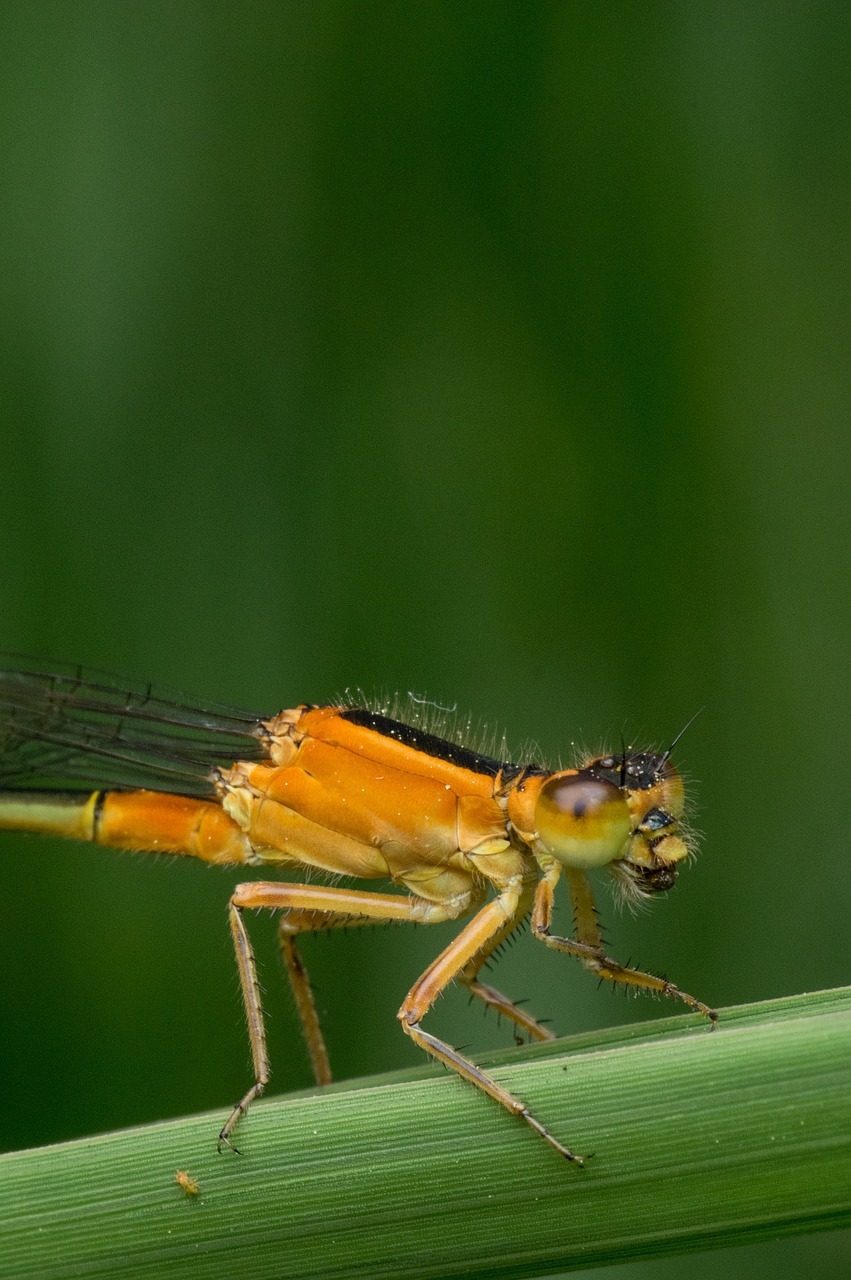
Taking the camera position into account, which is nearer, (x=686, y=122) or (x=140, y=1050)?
(x=140, y=1050)

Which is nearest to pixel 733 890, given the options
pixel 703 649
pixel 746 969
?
pixel 746 969

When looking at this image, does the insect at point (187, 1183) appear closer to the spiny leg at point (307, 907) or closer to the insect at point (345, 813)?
the insect at point (345, 813)

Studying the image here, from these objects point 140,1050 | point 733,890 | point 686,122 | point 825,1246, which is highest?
point 686,122

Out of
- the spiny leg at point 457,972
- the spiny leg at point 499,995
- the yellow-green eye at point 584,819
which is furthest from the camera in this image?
the spiny leg at point 499,995

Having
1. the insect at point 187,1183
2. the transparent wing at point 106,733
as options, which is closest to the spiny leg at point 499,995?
the transparent wing at point 106,733

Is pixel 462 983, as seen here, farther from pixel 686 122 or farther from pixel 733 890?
pixel 686 122

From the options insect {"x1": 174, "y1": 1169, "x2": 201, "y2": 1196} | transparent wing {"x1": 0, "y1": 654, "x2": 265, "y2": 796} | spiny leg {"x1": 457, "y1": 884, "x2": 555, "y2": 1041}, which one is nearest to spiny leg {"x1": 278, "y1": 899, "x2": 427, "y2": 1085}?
spiny leg {"x1": 457, "y1": 884, "x2": 555, "y2": 1041}

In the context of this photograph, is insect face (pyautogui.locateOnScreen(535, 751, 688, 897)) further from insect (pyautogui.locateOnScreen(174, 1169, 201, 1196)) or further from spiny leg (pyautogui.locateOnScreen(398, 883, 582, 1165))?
insect (pyautogui.locateOnScreen(174, 1169, 201, 1196))
